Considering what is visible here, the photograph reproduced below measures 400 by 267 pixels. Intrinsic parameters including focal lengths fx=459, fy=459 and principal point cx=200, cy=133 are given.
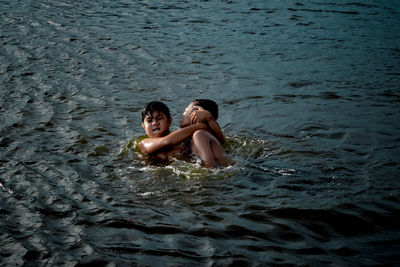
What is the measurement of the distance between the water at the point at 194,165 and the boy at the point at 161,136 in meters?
0.23

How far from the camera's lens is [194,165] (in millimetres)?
5316

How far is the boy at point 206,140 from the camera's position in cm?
530

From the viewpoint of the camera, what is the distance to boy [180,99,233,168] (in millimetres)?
5297

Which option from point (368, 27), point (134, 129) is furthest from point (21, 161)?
point (368, 27)

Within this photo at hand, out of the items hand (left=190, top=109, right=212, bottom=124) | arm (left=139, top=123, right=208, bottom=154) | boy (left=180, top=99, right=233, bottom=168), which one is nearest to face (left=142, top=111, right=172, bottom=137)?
arm (left=139, top=123, right=208, bottom=154)

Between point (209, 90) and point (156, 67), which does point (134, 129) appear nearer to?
point (209, 90)

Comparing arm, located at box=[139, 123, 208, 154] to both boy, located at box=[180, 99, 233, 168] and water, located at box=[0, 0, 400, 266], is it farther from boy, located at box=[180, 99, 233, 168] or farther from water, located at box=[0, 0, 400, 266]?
water, located at box=[0, 0, 400, 266]

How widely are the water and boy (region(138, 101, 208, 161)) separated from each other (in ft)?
0.74

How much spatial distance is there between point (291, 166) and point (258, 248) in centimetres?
197

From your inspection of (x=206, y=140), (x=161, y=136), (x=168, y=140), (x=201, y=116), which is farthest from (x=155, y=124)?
(x=206, y=140)

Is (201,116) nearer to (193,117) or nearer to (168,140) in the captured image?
(193,117)

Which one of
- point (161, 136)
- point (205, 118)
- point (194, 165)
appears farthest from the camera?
point (161, 136)

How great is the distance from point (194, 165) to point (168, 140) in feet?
1.43

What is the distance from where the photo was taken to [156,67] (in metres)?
9.96
